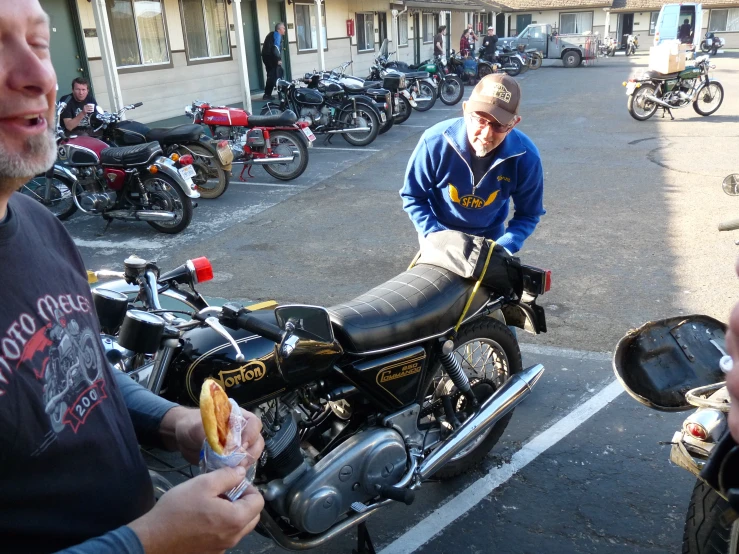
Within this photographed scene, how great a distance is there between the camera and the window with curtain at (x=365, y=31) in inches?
887

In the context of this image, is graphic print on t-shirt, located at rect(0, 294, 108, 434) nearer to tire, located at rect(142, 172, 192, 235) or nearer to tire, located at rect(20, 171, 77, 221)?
tire, located at rect(142, 172, 192, 235)

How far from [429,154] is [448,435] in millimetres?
1481

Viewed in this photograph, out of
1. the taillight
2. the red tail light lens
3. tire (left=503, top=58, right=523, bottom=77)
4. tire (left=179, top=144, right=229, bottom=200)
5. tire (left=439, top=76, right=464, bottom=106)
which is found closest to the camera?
the taillight

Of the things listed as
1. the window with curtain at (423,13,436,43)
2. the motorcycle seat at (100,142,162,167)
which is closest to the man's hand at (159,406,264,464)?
the motorcycle seat at (100,142,162,167)

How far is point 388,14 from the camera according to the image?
24875 mm

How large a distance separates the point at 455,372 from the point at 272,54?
14151 mm

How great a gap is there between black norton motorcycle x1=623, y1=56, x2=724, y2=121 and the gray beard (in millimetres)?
14006

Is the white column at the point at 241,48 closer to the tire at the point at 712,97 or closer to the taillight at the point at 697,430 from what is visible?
the tire at the point at 712,97

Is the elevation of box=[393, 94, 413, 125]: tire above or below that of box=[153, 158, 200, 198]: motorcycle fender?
below

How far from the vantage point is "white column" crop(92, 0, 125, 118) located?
995 centimetres

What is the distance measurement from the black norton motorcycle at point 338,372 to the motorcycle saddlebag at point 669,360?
0.61 meters

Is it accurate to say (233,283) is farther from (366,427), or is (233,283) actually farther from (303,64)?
(303,64)

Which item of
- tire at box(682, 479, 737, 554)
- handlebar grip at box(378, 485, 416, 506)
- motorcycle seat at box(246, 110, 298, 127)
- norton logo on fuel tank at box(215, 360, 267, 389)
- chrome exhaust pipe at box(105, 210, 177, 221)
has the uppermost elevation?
norton logo on fuel tank at box(215, 360, 267, 389)

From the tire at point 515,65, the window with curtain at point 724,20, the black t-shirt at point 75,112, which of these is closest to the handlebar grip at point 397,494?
the black t-shirt at point 75,112
